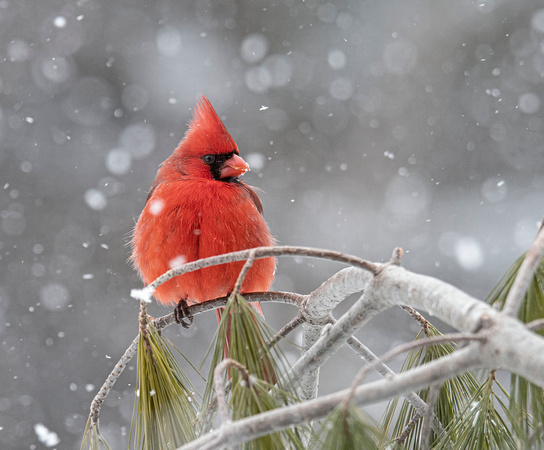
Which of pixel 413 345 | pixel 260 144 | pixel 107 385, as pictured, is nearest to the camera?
pixel 413 345

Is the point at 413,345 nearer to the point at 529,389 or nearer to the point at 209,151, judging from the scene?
the point at 529,389

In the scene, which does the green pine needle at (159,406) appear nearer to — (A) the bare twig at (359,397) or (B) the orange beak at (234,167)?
(A) the bare twig at (359,397)

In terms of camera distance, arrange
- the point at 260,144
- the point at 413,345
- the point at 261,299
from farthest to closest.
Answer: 1. the point at 260,144
2. the point at 261,299
3. the point at 413,345

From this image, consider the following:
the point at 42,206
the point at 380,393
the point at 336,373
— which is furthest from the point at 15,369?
the point at 380,393

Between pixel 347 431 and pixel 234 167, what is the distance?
48.8 inches

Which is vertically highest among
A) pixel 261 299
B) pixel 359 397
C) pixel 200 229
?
pixel 200 229

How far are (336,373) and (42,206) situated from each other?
2127 millimetres

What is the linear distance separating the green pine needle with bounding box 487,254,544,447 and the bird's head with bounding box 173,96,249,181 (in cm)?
A: 110

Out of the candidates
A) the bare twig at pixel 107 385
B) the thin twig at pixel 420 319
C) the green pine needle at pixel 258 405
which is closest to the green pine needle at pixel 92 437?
the bare twig at pixel 107 385

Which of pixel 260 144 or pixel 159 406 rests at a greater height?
pixel 260 144

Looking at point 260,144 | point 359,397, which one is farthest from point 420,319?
point 260,144

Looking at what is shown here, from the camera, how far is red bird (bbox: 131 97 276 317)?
1537 millimetres

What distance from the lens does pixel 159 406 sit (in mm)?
878

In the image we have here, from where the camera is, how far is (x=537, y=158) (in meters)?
3.56
